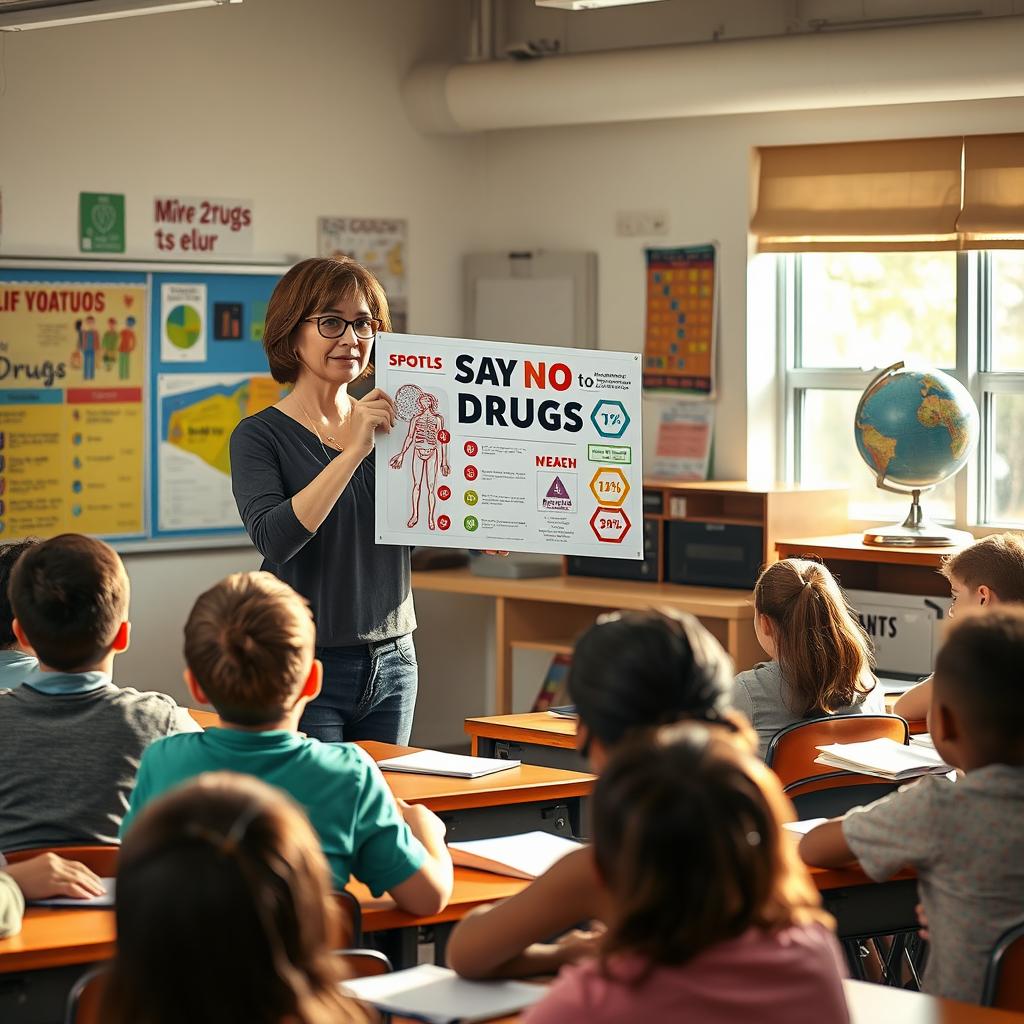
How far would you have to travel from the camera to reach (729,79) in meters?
5.51

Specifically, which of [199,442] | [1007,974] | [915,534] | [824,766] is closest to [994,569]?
[824,766]

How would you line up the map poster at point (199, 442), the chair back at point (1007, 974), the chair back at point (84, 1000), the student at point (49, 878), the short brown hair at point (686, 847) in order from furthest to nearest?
the map poster at point (199, 442) < the student at point (49, 878) < the chair back at point (1007, 974) < the chair back at point (84, 1000) < the short brown hair at point (686, 847)

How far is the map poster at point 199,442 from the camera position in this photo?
19.0 ft

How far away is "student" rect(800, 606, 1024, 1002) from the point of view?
2.09 meters

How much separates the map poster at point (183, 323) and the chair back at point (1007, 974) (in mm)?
4284

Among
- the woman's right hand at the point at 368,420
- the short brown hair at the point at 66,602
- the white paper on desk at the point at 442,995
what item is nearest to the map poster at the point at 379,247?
the woman's right hand at the point at 368,420

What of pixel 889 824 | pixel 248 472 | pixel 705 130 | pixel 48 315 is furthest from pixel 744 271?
pixel 889 824

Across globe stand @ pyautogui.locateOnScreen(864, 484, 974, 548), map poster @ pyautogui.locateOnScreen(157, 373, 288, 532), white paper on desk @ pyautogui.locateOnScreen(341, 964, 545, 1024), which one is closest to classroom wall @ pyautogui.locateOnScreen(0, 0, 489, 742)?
map poster @ pyautogui.locateOnScreen(157, 373, 288, 532)

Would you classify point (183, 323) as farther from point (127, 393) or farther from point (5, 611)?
point (5, 611)

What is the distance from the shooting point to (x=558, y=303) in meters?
6.52

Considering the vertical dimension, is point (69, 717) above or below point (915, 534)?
below

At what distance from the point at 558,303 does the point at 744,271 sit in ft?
2.76

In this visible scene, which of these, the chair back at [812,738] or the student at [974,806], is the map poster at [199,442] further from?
the student at [974,806]

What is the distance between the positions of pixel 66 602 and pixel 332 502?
63cm
